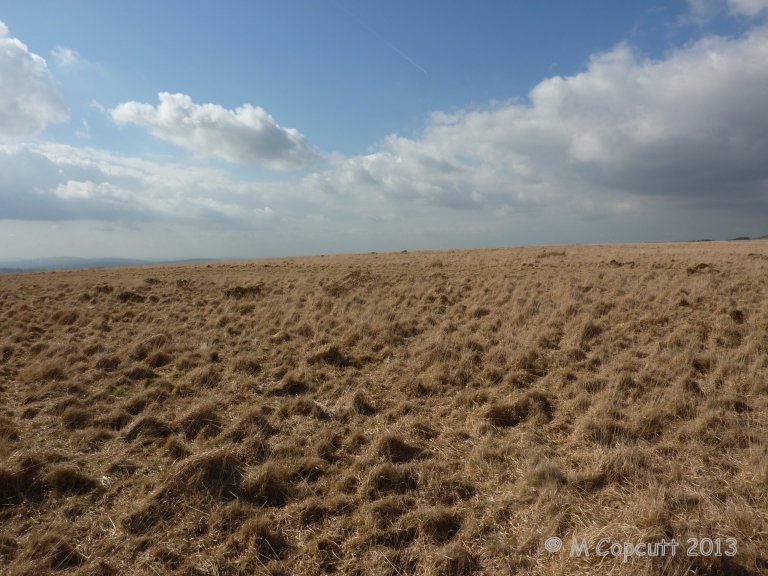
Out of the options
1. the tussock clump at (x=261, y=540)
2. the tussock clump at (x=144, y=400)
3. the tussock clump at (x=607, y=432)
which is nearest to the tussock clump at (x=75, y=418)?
the tussock clump at (x=144, y=400)

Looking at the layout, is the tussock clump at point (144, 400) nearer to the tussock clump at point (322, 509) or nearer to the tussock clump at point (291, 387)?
the tussock clump at point (291, 387)

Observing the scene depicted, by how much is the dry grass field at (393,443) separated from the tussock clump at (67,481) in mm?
23

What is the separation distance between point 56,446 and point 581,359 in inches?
414

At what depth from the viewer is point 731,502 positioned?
436 cm

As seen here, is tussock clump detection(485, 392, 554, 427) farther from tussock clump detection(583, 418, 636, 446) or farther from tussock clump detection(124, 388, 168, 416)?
tussock clump detection(124, 388, 168, 416)

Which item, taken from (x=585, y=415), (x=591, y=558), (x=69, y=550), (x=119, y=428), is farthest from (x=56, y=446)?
(x=585, y=415)

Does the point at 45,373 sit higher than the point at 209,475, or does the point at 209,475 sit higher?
the point at 45,373

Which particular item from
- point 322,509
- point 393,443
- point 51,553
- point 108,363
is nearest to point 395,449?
point 393,443

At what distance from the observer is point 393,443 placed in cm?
615

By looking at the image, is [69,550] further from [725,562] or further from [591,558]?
[725,562]

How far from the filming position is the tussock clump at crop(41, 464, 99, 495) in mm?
5309

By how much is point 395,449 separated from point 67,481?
451 cm

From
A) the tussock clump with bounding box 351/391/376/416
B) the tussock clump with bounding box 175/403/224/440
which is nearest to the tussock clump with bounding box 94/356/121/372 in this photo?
the tussock clump with bounding box 175/403/224/440

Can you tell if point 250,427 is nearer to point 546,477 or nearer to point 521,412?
point 546,477
